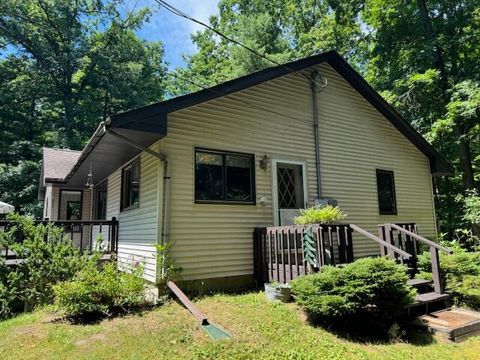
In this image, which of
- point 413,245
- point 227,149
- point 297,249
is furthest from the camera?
point 227,149

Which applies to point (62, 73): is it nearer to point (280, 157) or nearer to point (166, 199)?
point (280, 157)

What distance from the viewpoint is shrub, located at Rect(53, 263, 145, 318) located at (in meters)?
5.00

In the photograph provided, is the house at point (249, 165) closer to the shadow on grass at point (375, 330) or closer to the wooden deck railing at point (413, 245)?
the wooden deck railing at point (413, 245)

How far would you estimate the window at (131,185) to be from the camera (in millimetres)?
8008

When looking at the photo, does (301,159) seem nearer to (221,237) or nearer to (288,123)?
(288,123)

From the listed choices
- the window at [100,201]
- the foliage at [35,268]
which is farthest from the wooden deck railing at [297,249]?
the window at [100,201]

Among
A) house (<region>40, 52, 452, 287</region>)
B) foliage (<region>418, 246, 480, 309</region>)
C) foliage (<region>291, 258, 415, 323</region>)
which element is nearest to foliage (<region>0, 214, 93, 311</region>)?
house (<region>40, 52, 452, 287</region>)

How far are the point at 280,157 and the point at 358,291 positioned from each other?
4209 millimetres

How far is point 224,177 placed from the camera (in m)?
7.06

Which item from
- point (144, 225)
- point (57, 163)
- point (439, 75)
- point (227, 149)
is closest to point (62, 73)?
point (57, 163)

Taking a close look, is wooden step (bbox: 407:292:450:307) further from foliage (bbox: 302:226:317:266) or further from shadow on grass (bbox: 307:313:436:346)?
foliage (bbox: 302:226:317:266)

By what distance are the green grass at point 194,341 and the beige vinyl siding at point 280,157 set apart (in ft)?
5.83

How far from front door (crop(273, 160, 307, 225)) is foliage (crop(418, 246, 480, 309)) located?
278 centimetres

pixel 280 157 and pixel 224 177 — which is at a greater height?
pixel 280 157
